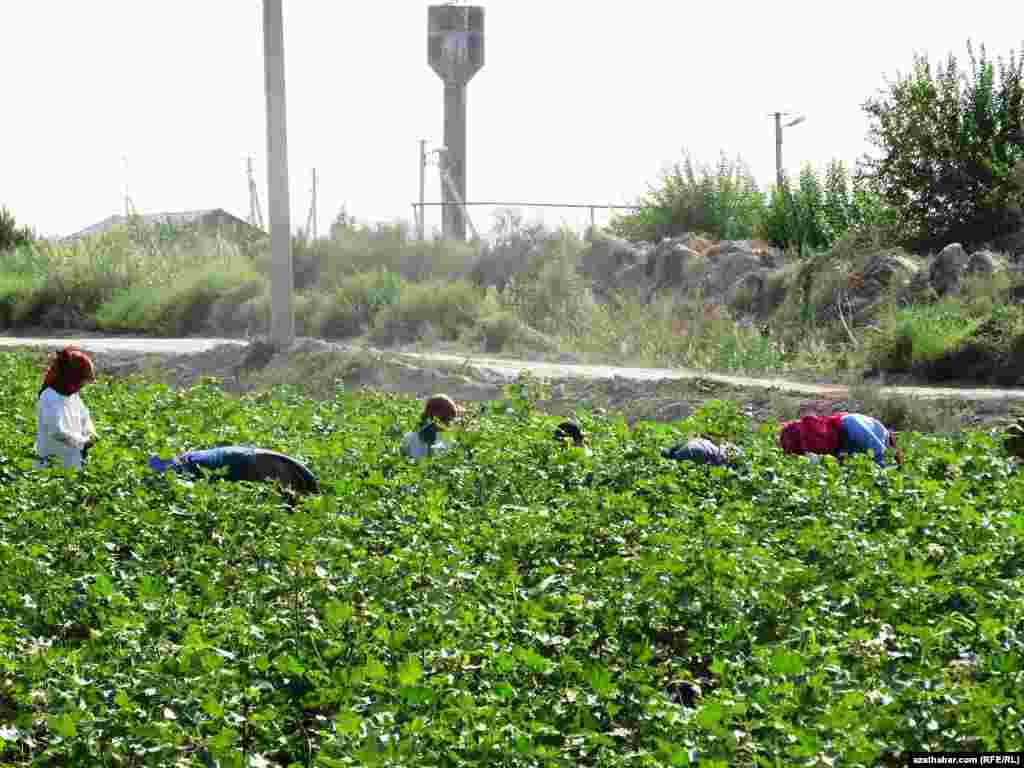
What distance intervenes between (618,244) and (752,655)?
23468 millimetres

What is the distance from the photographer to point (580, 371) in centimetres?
1948

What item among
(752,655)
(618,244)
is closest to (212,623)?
(752,655)

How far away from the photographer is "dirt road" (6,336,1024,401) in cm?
1620

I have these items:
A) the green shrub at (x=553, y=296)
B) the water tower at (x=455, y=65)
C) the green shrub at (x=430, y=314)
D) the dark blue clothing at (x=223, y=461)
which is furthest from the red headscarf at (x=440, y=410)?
the water tower at (x=455, y=65)

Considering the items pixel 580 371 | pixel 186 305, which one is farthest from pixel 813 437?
pixel 186 305

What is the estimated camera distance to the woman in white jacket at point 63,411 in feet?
35.7

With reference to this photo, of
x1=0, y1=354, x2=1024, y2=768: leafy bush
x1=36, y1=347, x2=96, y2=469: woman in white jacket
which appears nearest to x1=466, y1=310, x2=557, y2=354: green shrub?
x1=0, y1=354, x2=1024, y2=768: leafy bush

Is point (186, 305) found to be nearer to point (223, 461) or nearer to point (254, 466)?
point (223, 461)

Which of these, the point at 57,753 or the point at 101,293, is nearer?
the point at 57,753

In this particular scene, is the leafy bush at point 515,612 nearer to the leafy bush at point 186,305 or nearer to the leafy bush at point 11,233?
the leafy bush at point 186,305

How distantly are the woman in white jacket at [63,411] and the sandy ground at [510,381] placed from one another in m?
6.21

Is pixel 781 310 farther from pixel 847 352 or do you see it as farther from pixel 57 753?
pixel 57 753

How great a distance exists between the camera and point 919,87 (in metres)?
25.6

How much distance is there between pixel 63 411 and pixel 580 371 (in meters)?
9.40
